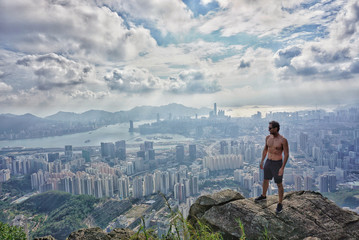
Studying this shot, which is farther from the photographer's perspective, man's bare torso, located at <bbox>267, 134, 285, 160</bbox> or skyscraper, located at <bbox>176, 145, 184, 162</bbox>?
skyscraper, located at <bbox>176, 145, 184, 162</bbox>

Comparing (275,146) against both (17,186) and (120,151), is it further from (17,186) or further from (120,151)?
(120,151)

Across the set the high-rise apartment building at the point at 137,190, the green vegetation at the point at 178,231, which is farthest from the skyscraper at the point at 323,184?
the green vegetation at the point at 178,231

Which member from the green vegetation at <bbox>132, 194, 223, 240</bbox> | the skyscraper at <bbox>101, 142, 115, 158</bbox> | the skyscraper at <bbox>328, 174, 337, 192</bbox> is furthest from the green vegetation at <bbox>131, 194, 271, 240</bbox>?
the skyscraper at <bbox>101, 142, 115, 158</bbox>

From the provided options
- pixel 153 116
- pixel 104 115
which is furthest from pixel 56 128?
pixel 153 116

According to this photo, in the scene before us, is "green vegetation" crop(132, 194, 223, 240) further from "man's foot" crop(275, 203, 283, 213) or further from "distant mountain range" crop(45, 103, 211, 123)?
"distant mountain range" crop(45, 103, 211, 123)

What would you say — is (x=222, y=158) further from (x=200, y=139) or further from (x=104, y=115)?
(x=104, y=115)

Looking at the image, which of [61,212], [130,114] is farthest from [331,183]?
[130,114]
